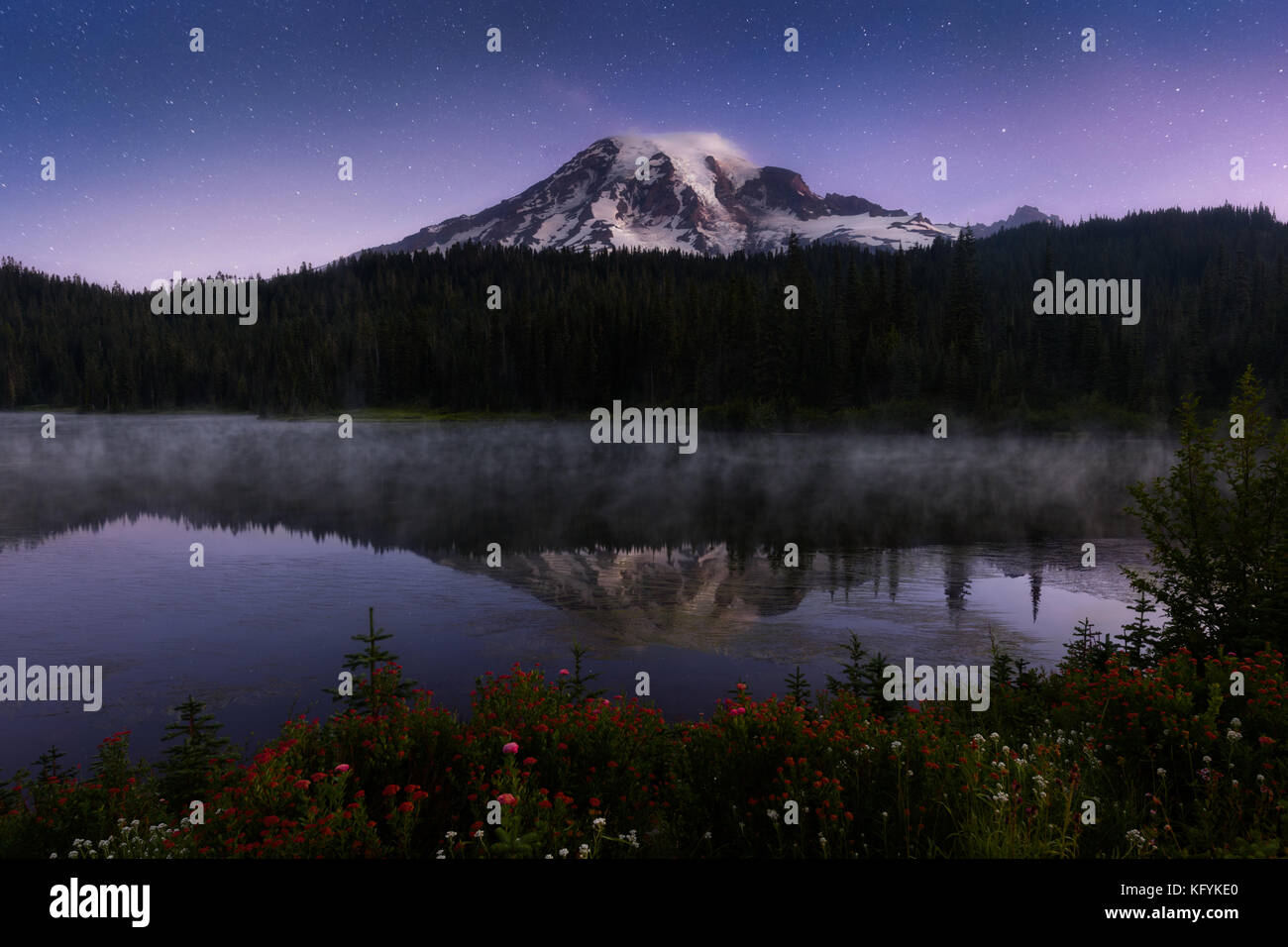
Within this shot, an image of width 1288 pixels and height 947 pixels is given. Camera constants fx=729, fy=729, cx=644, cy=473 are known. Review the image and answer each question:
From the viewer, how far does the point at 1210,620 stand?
10430 mm

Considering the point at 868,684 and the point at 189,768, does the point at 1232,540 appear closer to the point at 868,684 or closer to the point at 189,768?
the point at 868,684

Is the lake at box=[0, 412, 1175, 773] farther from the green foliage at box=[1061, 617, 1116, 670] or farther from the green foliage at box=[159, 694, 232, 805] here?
the green foliage at box=[159, 694, 232, 805]

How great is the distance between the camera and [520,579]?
2125 cm

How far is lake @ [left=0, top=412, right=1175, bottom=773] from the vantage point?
44.3 feet

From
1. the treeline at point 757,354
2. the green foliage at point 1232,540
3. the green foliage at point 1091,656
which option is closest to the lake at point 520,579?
the green foliage at point 1091,656

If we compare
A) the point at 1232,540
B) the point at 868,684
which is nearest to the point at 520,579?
the point at 868,684

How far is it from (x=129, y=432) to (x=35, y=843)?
11360 centimetres

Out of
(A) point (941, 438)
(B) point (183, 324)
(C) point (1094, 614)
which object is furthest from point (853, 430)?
(B) point (183, 324)

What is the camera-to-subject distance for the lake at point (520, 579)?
531 inches

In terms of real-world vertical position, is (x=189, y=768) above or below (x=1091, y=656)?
below

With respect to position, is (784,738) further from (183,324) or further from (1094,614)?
(183,324)
